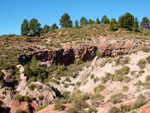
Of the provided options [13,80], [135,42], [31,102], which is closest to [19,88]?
[13,80]

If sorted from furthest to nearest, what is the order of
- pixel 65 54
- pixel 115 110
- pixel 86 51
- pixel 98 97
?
pixel 86 51, pixel 65 54, pixel 98 97, pixel 115 110

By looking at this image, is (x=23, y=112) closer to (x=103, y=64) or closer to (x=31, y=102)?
(x=31, y=102)

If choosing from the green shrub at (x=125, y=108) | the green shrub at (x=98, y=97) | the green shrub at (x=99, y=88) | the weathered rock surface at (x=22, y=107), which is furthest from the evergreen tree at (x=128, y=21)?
the green shrub at (x=125, y=108)

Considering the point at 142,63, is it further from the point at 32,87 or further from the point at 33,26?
the point at 33,26

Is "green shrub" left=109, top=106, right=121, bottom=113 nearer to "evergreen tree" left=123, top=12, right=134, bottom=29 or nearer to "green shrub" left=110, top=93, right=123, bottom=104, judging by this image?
"green shrub" left=110, top=93, right=123, bottom=104

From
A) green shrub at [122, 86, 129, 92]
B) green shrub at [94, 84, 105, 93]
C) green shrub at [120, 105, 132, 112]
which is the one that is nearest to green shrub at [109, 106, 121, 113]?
green shrub at [120, 105, 132, 112]

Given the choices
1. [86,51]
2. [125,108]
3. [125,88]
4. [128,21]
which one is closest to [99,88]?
[125,88]

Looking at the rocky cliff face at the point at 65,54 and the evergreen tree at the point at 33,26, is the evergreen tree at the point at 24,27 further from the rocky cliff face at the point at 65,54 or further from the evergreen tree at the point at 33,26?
the rocky cliff face at the point at 65,54

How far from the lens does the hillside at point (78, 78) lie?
1134 cm

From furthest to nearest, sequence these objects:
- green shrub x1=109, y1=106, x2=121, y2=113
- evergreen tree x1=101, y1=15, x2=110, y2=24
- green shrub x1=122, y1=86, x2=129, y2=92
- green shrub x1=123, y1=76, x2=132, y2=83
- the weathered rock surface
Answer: evergreen tree x1=101, y1=15, x2=110, y2=24 < green shrub x1=123, y1=76, x2=132, y2=83 < the weathered rock surface < green shrub x1=122, y1=86, x2=129, y2=92 < green shrub x1=109, y1=106, x2=121, y2=113

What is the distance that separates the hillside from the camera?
11.3m

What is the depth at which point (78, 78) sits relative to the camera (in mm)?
22688

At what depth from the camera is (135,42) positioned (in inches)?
1331

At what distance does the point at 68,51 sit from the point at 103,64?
53.2 feet
